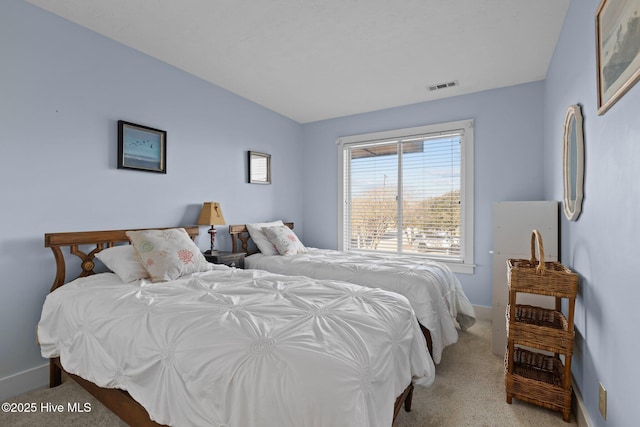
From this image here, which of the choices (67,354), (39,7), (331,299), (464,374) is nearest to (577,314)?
(464,374)

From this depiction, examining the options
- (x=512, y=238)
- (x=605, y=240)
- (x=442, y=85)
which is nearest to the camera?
(x=605, y=240)

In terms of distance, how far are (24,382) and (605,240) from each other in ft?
11.9

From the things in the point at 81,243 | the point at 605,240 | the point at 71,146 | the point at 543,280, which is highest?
the point at 71,146

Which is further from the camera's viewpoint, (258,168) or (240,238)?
(258,168)

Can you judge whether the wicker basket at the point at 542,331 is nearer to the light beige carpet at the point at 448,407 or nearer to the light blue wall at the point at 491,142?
the light beige carpet at the point at 448,407

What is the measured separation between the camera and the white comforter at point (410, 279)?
7.78 feet

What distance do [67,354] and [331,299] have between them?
1571 mm

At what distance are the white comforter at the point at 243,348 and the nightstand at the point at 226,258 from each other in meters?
0.93

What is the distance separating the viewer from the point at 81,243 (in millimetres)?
2328

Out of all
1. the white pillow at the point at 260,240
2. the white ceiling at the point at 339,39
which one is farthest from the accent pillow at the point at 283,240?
the white ceiling at the point at 339,39

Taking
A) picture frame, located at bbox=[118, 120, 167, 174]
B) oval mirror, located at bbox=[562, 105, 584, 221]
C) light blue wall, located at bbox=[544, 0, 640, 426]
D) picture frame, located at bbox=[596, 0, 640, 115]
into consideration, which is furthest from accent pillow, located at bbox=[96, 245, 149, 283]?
oval mirror, located at bbox=[562, 105, 584, 221]

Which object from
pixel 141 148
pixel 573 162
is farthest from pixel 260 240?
pixel 573 162

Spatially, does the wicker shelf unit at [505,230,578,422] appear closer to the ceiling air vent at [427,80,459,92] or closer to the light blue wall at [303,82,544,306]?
the light blue wall at [303,82,544,306]

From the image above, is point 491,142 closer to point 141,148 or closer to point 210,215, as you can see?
point 210,215
